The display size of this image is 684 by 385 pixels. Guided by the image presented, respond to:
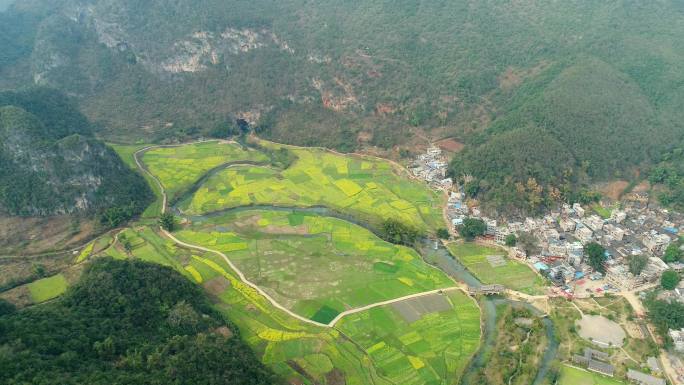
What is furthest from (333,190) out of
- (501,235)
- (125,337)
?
(125,337)

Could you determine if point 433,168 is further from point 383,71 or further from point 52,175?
point 52,175

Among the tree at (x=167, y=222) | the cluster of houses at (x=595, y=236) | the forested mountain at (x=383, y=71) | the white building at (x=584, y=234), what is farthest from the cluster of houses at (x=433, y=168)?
the tree at (x=167, y=222)

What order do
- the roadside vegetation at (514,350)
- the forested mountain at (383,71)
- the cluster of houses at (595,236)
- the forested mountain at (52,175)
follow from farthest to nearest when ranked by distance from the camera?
the forested mountain at (383,71) < the forested mountain at (52,175) < the cluster of houses at (595,236) < the roadside vegetation at (514,350)

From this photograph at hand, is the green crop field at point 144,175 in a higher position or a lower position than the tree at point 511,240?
higher

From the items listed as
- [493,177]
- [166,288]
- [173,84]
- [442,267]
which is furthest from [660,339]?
[173,84]

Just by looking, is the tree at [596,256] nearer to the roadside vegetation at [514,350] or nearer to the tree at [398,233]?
the roadside vegetation at [514,350]
